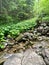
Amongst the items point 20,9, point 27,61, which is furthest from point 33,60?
point 20,9

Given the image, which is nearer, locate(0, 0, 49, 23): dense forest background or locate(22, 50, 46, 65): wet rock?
locate(22, 50, 46, 65): wet rock

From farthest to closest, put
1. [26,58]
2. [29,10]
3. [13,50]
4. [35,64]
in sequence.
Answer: [29,10] → [13,50] → [26,58] → [35,64]

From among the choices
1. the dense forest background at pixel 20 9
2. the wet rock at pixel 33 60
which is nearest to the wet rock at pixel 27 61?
the wet rock at pixel 33 60

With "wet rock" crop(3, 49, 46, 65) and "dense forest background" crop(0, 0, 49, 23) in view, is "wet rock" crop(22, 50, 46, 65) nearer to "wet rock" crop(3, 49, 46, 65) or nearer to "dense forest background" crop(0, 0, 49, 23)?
"wet rock" crop(3, 49, 46, 65)

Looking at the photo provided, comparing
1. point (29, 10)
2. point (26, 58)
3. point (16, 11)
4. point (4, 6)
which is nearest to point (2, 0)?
point (4, 6)

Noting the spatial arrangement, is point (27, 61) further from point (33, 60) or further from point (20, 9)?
point (20, 9)

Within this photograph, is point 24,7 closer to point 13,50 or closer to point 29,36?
point 29,36

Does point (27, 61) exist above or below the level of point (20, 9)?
above

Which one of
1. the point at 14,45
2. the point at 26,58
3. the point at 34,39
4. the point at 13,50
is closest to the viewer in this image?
the point at 26,58

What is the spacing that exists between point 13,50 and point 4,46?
2.06ft

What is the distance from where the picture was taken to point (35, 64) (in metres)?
4.71

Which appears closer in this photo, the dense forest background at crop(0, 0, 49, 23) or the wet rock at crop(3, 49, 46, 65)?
the wet rock at crop(3, 49, 46, 65)

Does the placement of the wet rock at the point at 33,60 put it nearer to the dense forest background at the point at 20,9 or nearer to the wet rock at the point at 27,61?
the wet rock at the point at 27,61

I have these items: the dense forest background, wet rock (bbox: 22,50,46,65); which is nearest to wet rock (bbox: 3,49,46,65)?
wet rock (bbox: 22,50,46,65)
